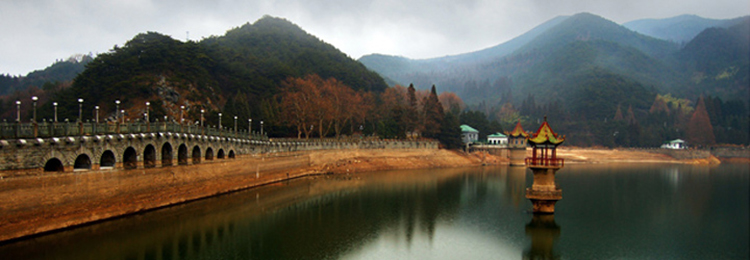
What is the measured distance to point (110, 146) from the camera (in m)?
32.1

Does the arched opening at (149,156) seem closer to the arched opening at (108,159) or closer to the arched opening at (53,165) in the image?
the arched opening at (108,159)

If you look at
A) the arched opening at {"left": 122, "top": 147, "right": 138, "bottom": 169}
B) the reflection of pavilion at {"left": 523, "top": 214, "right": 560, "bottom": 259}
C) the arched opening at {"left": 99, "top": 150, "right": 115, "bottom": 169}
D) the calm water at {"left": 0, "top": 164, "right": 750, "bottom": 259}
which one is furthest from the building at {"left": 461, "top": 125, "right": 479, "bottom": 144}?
the arched opening at {"left": 99, "top": 150, "right": 115, "bottom": 169}

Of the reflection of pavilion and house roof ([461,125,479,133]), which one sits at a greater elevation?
house roof ([461,125,479,133])

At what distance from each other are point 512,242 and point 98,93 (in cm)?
6771

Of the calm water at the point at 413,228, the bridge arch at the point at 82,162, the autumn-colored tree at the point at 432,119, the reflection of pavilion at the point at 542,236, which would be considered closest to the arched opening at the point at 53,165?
the bridge arch at the point at 82,162

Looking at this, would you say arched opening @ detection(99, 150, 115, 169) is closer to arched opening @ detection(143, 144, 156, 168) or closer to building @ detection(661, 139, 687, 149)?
arched opening @ detection(143, 144, 156, 168)

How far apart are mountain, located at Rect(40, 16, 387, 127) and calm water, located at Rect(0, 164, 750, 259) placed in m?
32.8

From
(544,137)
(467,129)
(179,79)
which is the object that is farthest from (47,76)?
(544,137)

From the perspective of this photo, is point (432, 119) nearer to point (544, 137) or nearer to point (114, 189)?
point (544, 137)

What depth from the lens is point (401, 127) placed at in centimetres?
8988

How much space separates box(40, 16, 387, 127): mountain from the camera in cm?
7056

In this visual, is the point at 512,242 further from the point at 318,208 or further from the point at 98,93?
the point at 98,93

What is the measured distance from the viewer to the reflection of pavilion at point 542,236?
86.9ft

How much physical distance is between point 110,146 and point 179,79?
49011 mm
